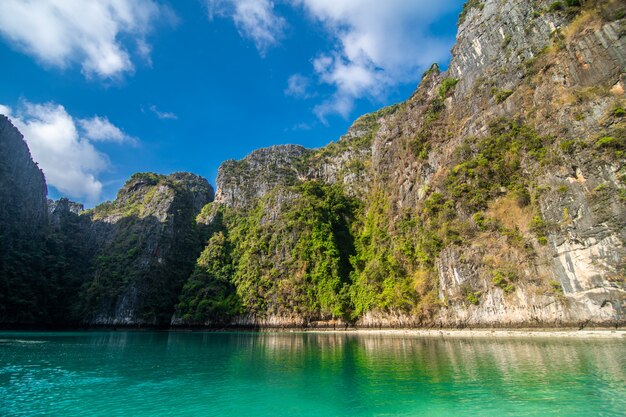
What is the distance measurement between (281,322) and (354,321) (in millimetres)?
15426

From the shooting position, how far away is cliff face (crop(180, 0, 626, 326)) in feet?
110

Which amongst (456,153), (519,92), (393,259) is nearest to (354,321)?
(393,259)

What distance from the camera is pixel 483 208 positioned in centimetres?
4528

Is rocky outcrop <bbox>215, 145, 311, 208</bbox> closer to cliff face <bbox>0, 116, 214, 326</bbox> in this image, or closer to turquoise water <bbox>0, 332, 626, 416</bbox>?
cliff face <bbox>0, 116, 214, 326</bbox>

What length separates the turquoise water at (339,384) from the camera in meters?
12.2

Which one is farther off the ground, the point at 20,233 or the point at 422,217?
the point at 20,233

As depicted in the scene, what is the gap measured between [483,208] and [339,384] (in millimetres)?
36951

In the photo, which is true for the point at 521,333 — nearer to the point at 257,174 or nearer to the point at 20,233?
the point at 257,174

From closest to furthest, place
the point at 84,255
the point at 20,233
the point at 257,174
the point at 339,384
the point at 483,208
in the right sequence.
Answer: the point at 339,384, the point at 483,208, the point at 20,233, the point at 84,255, the point at 257,174

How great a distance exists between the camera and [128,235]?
98.0 meters

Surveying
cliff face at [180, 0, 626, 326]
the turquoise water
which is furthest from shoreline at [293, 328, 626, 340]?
the turquoise water

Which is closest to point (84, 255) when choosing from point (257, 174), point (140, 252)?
point (140, 252)

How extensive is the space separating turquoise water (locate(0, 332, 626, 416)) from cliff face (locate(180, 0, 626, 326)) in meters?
11.7

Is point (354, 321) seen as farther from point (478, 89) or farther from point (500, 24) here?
point (500, 24)
